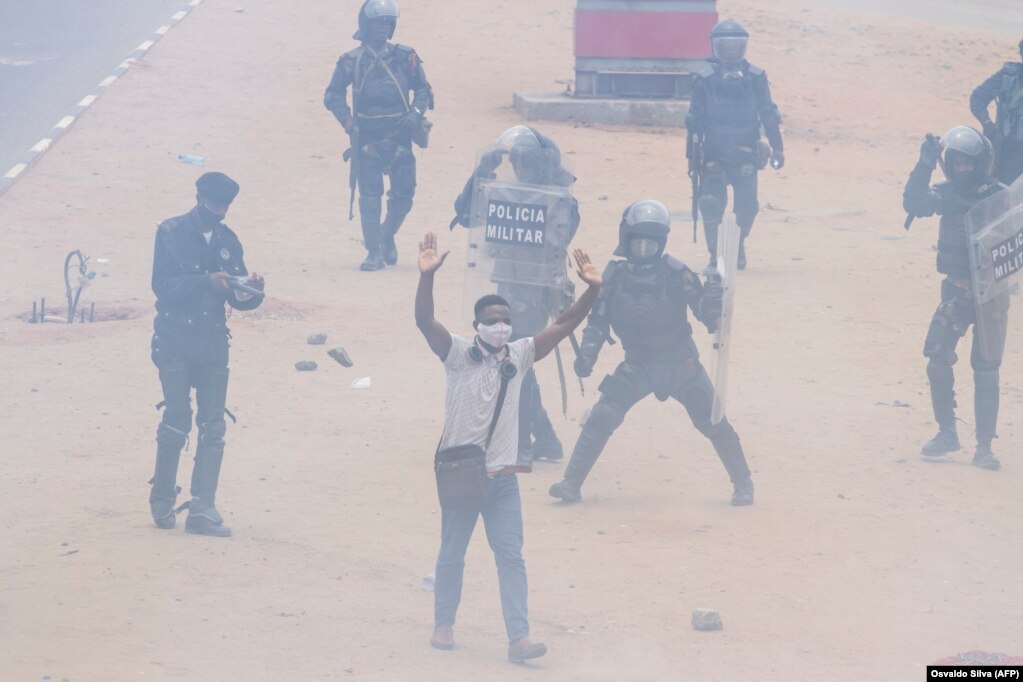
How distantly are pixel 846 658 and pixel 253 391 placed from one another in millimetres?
5096

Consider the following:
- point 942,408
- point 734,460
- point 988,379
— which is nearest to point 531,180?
point 734,460

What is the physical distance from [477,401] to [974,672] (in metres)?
2.29

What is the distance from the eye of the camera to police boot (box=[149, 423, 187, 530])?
7965 millimetres

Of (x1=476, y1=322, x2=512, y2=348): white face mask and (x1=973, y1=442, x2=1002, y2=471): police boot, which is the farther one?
(x1=973, y1=442, x2=1002, y2=471): police boot

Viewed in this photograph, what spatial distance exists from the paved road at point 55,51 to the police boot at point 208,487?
34.6 ft

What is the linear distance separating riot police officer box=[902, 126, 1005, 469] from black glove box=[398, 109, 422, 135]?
207 inches

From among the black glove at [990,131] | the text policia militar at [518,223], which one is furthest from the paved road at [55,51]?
the black glove at [990,131]

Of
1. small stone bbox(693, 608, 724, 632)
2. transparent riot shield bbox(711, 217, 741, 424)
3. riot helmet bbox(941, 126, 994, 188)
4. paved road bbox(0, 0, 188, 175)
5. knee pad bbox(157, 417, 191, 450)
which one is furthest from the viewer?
paved road bbox(0, 0, 188, 175)

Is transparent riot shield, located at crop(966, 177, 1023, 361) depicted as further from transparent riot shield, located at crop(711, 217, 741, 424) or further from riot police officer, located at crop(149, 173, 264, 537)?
riot police officer, located at crop(149, 173, 264, 537)

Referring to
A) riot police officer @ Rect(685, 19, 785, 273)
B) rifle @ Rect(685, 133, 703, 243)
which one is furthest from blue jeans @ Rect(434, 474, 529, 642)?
rifle @ Rect(685, 133, 703, 243)

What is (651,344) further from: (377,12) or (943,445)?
(377,12)

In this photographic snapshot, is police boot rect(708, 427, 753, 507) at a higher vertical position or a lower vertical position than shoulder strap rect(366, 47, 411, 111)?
lower

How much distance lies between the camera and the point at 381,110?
44.6 feet

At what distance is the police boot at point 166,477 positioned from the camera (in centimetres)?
796
